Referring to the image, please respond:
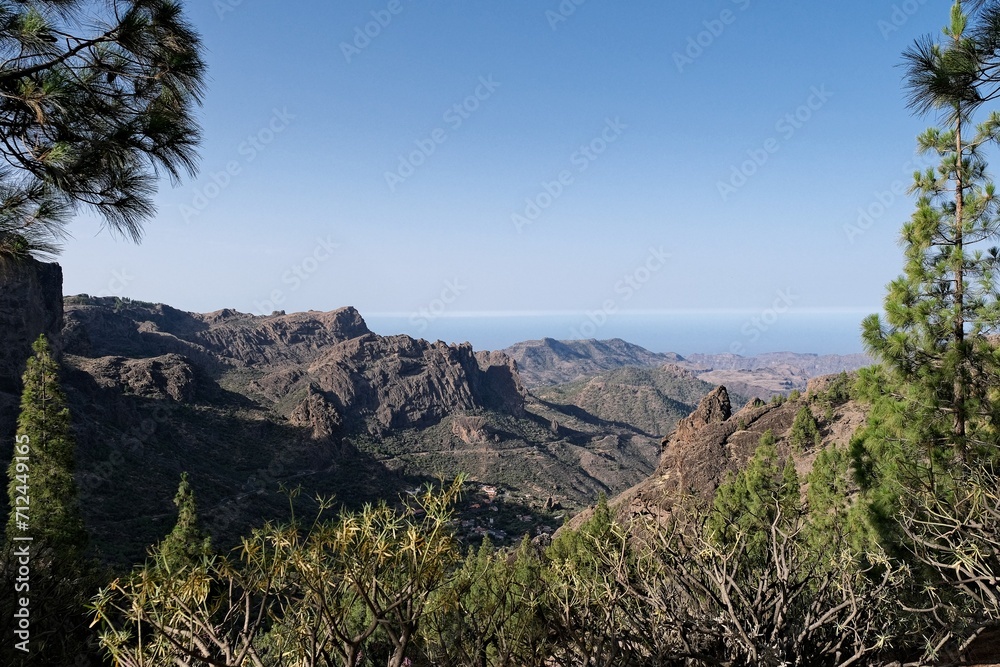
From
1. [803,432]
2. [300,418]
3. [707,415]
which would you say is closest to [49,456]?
[803,432]

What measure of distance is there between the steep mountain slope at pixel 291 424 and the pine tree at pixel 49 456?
12.5 m

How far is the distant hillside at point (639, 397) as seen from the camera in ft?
498

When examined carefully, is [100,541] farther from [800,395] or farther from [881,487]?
[800,395]

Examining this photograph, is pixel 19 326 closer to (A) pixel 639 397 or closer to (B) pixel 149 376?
(B) pixel 149 376

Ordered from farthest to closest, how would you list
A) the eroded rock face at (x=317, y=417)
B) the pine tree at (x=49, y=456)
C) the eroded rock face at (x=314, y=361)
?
1. the eroded rock face at (x=314, y=361)
2. the eroded rock face at (x=317, y=417)
3. the pine tree at (x=49, y=456)

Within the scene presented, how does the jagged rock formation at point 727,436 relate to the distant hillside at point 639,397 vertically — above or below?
above

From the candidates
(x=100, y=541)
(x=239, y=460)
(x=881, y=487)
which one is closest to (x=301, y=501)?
(x=239, y=460)

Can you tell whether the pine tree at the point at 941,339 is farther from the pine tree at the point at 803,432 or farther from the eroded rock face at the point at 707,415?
the eroded rock face at the point at 707,415

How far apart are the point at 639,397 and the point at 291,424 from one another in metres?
117

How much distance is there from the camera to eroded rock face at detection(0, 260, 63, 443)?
4413cm

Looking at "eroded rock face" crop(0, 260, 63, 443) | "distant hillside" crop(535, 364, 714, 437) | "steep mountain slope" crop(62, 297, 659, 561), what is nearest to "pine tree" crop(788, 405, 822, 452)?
"steep mountain slope" crop(62, 297, 659, 561)

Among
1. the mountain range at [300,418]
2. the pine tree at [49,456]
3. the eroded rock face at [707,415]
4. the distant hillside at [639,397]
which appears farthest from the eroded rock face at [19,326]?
the distant hillside at [639,397]

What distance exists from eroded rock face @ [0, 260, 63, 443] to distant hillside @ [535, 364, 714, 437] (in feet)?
417

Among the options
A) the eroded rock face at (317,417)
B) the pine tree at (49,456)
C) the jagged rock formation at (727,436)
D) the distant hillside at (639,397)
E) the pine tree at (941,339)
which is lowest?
the distant hillside at (639,397)
